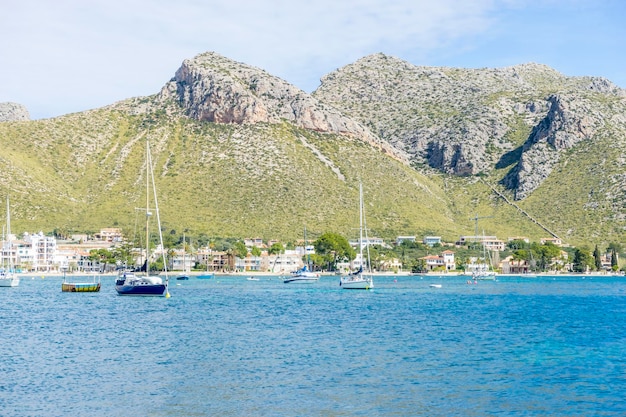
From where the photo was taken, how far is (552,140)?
187375 mm

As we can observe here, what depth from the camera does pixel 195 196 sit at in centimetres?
14862

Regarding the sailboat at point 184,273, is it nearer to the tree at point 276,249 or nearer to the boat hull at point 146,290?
the tree at point 276,249

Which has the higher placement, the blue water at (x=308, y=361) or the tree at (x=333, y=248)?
the tree at (x=333, y=248)

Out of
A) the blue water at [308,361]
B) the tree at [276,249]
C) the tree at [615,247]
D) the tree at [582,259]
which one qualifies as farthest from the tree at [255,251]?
the blue water at [308,361]

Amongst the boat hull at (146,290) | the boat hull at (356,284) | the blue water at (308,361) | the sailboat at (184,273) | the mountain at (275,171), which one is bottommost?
the blue water at (308,361)

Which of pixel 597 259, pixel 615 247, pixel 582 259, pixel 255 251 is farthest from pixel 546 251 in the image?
pixel 255 251

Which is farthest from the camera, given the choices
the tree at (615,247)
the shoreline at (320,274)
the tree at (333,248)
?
the tree at (615,247)

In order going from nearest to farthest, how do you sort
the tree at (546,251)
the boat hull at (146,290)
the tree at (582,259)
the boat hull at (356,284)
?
the boat hull at (146,290) → the boat hull at (356,284) → the tree at (582,259) → the tree at (546,251)

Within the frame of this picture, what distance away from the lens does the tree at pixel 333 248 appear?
14375 cm

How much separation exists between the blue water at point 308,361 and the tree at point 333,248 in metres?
71.4

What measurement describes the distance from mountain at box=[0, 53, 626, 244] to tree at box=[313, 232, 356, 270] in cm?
298

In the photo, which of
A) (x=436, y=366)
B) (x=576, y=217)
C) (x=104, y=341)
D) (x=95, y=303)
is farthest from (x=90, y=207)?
(x=436, y=366)

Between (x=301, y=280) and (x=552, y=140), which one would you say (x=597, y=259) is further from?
(x=301, y=280)

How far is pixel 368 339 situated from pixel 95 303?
37.1 m
